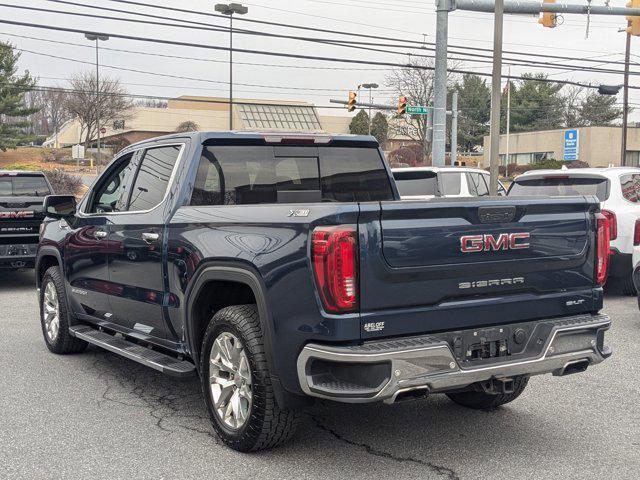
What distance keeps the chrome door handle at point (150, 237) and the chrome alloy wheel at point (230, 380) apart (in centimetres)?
99

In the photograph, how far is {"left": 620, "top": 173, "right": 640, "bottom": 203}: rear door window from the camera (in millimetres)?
10539

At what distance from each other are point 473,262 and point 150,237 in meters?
2.36

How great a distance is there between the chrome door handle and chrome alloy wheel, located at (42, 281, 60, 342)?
223 cm

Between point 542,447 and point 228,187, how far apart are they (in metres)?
2.73

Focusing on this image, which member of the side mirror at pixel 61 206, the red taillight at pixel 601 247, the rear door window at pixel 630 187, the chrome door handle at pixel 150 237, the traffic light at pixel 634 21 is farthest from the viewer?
the traffic light at pixel 634 21

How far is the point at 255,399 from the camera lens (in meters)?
4.39

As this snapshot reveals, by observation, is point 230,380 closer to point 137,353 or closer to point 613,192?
point 137,353

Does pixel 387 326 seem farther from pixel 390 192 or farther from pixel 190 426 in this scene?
pixel 390 192

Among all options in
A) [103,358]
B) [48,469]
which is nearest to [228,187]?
[48,469]

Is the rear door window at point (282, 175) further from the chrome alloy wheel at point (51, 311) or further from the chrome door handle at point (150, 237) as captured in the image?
the chrome alloy wheel at point (51, 311)

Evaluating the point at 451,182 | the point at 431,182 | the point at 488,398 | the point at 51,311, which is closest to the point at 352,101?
the point at 451,182

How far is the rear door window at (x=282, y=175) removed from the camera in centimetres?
550

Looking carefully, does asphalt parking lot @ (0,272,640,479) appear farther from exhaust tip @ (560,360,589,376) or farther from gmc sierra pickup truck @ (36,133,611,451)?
exhaust tip @ (560,360,589,376)

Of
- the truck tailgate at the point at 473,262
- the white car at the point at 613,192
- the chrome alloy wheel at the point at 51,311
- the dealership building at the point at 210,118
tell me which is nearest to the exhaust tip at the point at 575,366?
the truck tailgate at the point at 473,262
